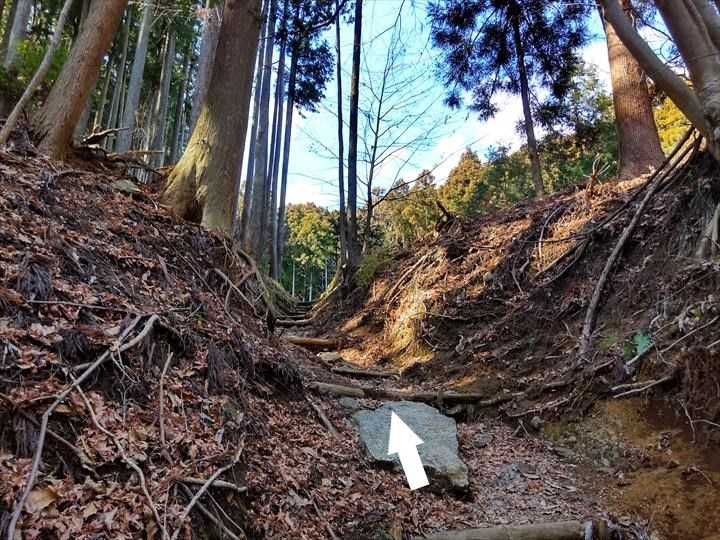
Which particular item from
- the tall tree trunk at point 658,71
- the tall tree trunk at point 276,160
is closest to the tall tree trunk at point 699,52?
the tall tree trunk at point 658,71

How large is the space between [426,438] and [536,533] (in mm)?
1397

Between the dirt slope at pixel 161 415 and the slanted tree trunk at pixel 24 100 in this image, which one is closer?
the dirt slope at pixel 161 415

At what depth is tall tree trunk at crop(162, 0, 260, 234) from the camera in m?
5.28

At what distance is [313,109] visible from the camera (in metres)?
18.1

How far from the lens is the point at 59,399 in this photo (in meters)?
2.04

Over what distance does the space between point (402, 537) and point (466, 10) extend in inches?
422

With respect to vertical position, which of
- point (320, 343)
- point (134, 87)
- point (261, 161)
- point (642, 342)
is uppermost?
point (134, 87)

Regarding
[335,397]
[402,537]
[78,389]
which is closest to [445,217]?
[335,397]

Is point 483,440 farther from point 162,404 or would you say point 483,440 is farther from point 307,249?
point 307,249

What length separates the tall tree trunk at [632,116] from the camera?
740cm

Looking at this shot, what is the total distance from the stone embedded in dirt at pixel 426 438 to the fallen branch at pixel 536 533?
65cm

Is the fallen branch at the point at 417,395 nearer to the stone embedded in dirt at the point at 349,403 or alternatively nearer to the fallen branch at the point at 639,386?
the stone embedded in dirt at the point at 349,403

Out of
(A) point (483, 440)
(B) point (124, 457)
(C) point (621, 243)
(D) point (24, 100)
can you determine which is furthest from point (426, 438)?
(D) point (24, 100)

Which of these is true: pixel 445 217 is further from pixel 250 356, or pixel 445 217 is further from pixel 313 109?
pixel 313 109
